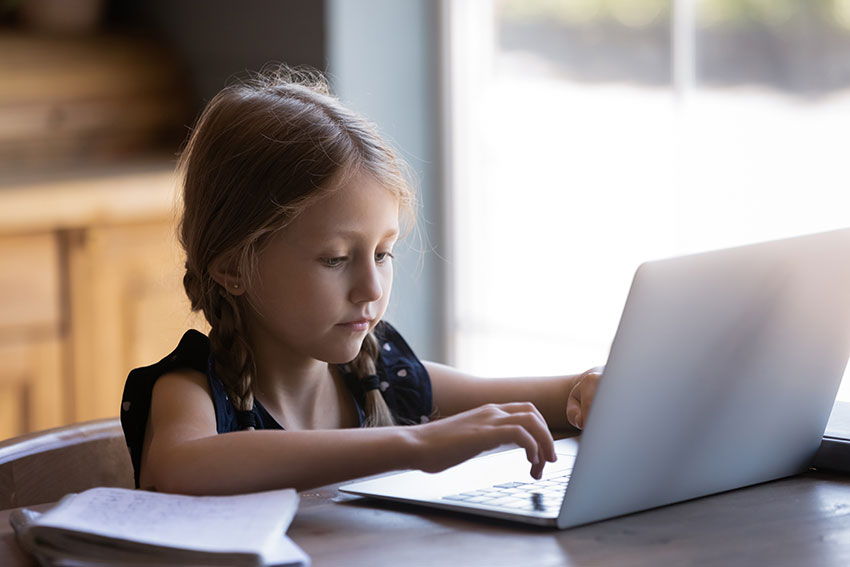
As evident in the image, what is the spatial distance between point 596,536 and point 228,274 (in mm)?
511

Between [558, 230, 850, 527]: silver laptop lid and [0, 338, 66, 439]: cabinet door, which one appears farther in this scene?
[0, 338, 66, 439]: cabinet door

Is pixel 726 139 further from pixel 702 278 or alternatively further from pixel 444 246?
pixel 702 278

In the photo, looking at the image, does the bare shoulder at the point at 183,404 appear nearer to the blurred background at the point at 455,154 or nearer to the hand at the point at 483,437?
the hand at the point at 483,437

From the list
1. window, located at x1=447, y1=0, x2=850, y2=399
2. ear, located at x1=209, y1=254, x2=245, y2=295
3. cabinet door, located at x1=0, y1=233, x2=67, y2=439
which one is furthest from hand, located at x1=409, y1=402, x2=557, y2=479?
cabinet door, located at x1=0, y1=233, x2=67, y2=439

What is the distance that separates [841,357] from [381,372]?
520 millimetres

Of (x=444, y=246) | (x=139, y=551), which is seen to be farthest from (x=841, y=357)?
(x=444, y=246)

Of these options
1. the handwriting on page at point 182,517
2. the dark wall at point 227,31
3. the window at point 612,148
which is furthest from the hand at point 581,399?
the dark wall at point 227,31

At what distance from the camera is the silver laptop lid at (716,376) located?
882 millimetres

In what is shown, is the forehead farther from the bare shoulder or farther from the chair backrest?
the chair backrest

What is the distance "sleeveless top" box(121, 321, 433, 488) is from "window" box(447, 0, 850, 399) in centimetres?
98

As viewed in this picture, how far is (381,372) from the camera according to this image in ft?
4.63

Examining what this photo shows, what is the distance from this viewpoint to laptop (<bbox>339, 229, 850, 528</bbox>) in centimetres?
88

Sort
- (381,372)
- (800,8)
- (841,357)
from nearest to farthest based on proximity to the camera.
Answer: (841,357), (381,372), (800,8)

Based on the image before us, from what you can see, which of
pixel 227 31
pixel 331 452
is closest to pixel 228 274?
pixel 331 452
